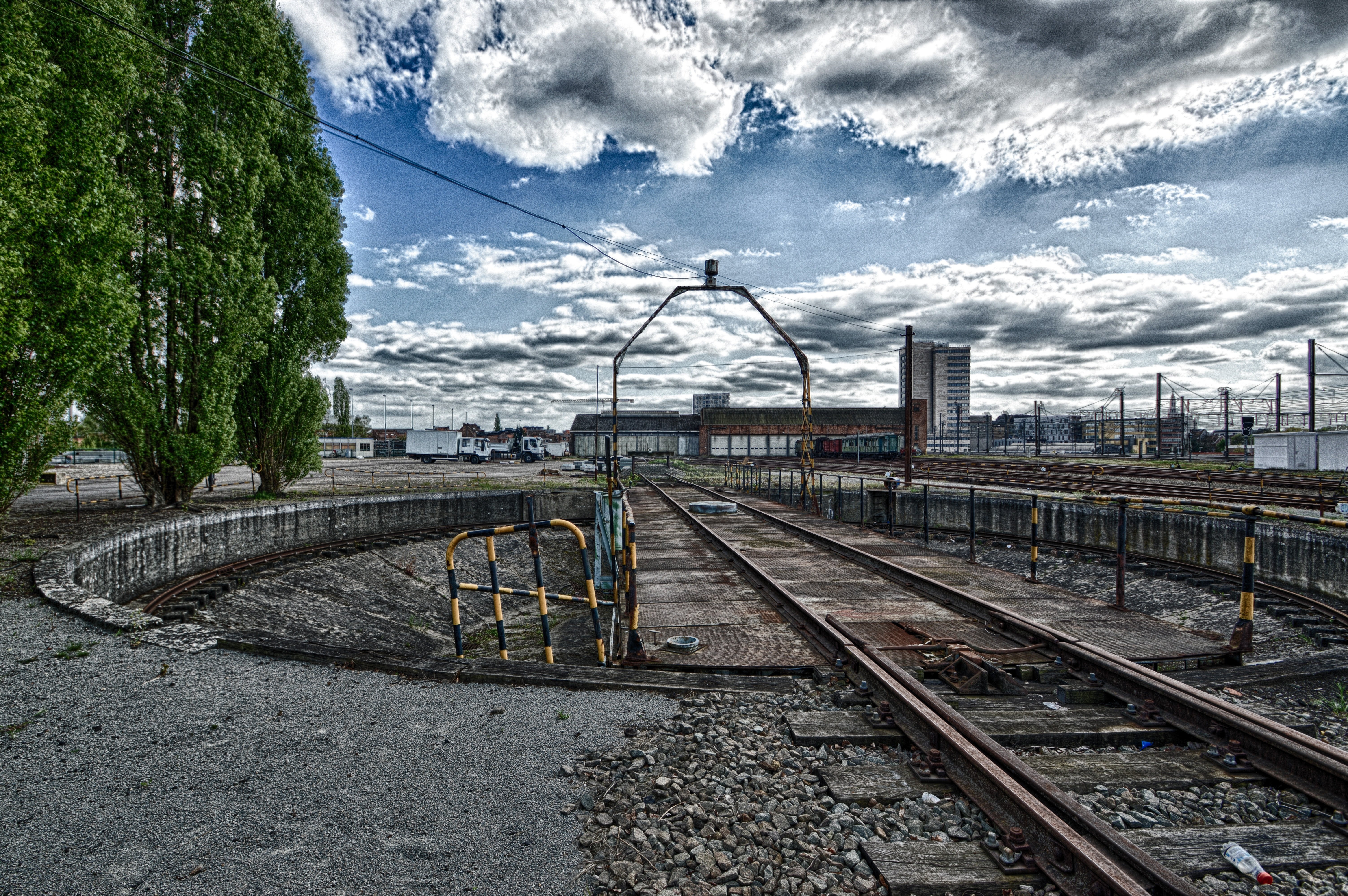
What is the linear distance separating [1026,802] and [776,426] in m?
82.3

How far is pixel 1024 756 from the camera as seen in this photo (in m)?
3.76

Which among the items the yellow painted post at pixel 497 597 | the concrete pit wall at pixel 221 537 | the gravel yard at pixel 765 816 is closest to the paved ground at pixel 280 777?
the gravel yard at pixel 765 816

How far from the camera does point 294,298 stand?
18.2 meters

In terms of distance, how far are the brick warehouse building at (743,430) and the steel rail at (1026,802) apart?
74511 millimetres

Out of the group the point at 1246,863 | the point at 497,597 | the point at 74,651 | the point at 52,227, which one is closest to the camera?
the point at 1246,863

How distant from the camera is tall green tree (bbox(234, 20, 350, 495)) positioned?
57.6 feet

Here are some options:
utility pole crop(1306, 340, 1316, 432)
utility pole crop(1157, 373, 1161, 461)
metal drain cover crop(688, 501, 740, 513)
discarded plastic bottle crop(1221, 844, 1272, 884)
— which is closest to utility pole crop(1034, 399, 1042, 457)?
utility pole crop(1157, 373, 1161, 461)

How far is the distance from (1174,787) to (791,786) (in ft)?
7.28

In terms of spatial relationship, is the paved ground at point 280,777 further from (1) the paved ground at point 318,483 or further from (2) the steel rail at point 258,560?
(1) the paved ground at point 318,483

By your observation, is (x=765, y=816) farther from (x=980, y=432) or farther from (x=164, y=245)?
(x=980, y=432)

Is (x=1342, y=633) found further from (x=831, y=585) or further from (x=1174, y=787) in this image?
(x=1174, y=787)

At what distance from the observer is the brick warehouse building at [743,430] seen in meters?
83.8

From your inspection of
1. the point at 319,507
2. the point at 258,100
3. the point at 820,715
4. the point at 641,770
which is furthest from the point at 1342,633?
the point at 258,100

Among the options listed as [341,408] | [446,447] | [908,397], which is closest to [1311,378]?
[908,397]
